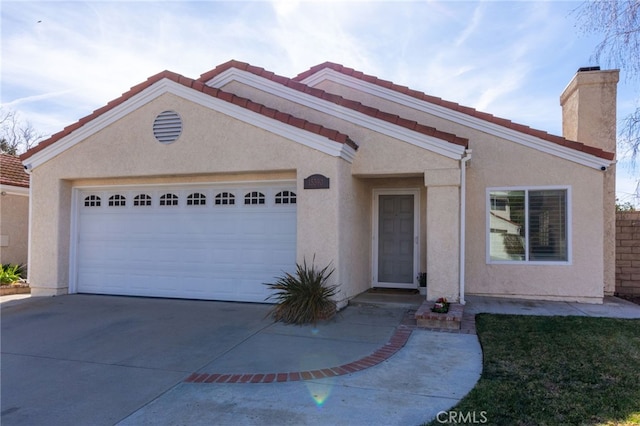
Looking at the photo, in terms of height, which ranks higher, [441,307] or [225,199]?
[225,199]

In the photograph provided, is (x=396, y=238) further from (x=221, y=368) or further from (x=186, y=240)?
(x=221, y=368)

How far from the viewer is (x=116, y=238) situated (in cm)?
1027

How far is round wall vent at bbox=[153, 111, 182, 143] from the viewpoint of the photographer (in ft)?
30.1

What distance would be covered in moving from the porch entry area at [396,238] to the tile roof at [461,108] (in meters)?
2.32

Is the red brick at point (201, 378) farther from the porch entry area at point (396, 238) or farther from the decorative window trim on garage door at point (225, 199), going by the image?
the porch entry area at point (396, 238)

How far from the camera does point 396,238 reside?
35.1 ft

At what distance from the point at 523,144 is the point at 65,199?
1100 cm

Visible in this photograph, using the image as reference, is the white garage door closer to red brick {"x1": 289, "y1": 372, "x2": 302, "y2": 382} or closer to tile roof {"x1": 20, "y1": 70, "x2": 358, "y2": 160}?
tile roof {"x1": 20, "y1": 70, "x2": 358, "y2": 160}

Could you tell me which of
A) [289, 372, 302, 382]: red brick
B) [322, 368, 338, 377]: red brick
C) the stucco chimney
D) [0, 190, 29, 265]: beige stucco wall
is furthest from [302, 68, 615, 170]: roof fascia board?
[0, 190, 29, 265]: beige stucco wall

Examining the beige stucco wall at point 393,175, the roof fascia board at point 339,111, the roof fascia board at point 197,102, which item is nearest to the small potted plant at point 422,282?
the beige stucco wall at point 393,175

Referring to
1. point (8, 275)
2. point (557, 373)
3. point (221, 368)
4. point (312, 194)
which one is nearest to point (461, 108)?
point (312, 194)

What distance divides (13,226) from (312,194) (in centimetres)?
1152

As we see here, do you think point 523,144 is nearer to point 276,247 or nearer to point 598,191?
point 598,191

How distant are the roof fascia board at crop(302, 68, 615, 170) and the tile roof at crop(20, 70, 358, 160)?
3.09 metres
